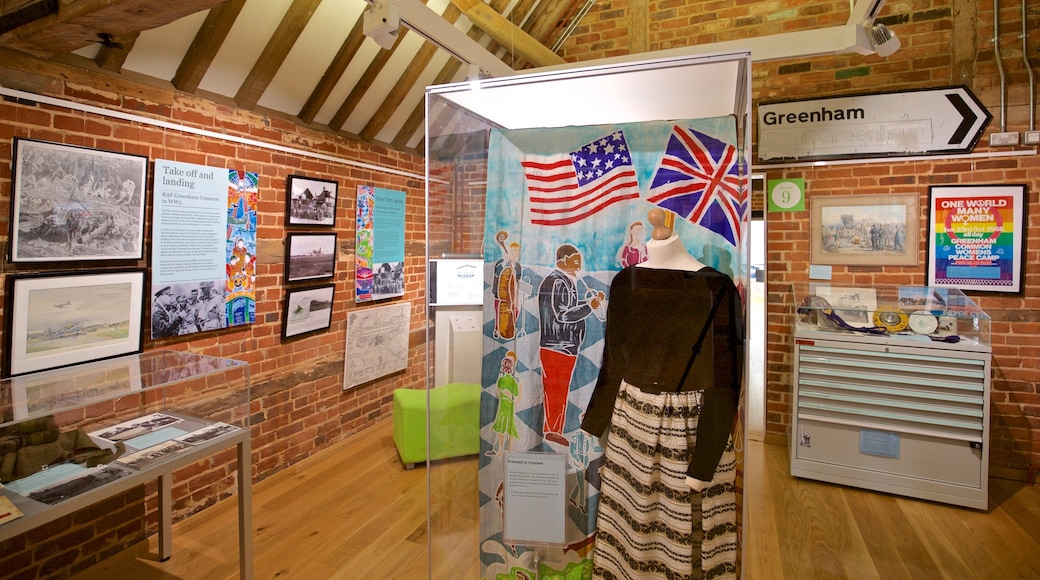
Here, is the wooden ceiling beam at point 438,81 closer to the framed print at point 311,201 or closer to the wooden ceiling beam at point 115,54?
the framed print at point 311,201

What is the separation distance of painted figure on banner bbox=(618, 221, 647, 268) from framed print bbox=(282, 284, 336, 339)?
2671mm

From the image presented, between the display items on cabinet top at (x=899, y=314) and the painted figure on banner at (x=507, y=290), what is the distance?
8.52ft

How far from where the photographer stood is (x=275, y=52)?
10.0ft

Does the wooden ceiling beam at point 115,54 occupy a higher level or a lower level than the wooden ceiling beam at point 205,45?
lower

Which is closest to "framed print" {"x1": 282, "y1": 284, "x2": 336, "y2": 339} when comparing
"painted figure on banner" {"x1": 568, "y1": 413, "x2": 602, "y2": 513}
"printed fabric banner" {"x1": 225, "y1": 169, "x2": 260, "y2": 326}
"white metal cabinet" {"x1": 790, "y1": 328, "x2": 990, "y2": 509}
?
A: "printed fabric banner" {"x1": 225, "y1": 169, "x2": 260, "y2": 326}

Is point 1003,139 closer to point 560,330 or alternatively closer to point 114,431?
point 560,330

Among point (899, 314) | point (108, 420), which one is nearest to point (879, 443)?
point (899, 314)

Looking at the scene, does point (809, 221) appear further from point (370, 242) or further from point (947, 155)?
point (370, 242)

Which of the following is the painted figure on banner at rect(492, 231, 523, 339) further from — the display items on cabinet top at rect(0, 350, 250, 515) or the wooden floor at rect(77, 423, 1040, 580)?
the wooden floor at rect(77, 423, 1040, 580)

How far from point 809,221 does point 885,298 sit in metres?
0.75

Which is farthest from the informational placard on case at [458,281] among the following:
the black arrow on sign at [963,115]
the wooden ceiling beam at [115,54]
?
the black arrow on sign at [963,115]

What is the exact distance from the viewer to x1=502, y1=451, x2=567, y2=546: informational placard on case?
65.9 inches

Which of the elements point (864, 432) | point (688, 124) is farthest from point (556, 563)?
point (864, 432)

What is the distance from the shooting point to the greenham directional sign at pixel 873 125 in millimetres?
3568
